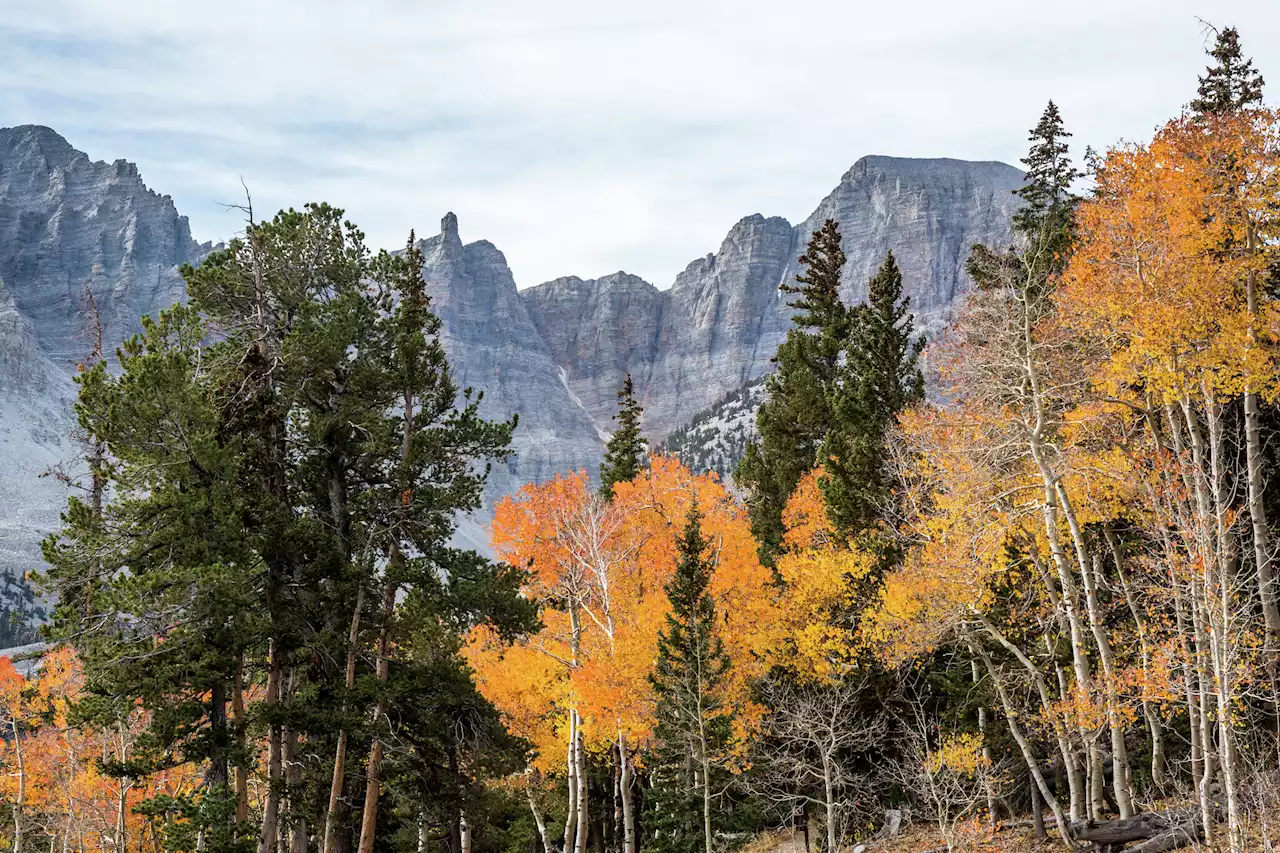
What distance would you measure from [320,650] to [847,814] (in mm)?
15615

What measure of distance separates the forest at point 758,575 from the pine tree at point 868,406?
216 millimetres

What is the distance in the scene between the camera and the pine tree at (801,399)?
3656 cm

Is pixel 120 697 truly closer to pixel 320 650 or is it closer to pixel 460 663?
pixel 320 650

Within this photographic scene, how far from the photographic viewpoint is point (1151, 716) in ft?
64.7

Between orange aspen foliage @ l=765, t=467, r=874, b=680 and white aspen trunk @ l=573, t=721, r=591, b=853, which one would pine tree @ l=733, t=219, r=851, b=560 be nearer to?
orange aspen foliage @ l=765, t=467, r=874, b=680

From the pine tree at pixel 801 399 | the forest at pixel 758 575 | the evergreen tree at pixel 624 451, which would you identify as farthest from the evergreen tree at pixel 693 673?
the evergreen tree at pixel 624 451

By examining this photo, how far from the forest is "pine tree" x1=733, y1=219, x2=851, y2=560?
7857 millimetres

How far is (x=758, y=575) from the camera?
2834cm

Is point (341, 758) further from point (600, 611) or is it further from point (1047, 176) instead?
point (1047, 176)

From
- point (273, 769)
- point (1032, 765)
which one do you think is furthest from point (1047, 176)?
point (273, 769)

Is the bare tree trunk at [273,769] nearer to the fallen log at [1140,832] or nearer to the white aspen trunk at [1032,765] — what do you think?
the white aspen trunk at [1032,765]

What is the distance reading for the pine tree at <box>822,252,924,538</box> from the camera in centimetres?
2786

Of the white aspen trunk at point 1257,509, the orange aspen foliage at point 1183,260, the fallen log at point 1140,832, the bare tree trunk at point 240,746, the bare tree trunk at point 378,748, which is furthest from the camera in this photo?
the bare tree trunk at point 378,748

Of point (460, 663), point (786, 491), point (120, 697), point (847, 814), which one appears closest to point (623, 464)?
point (786, 491)
